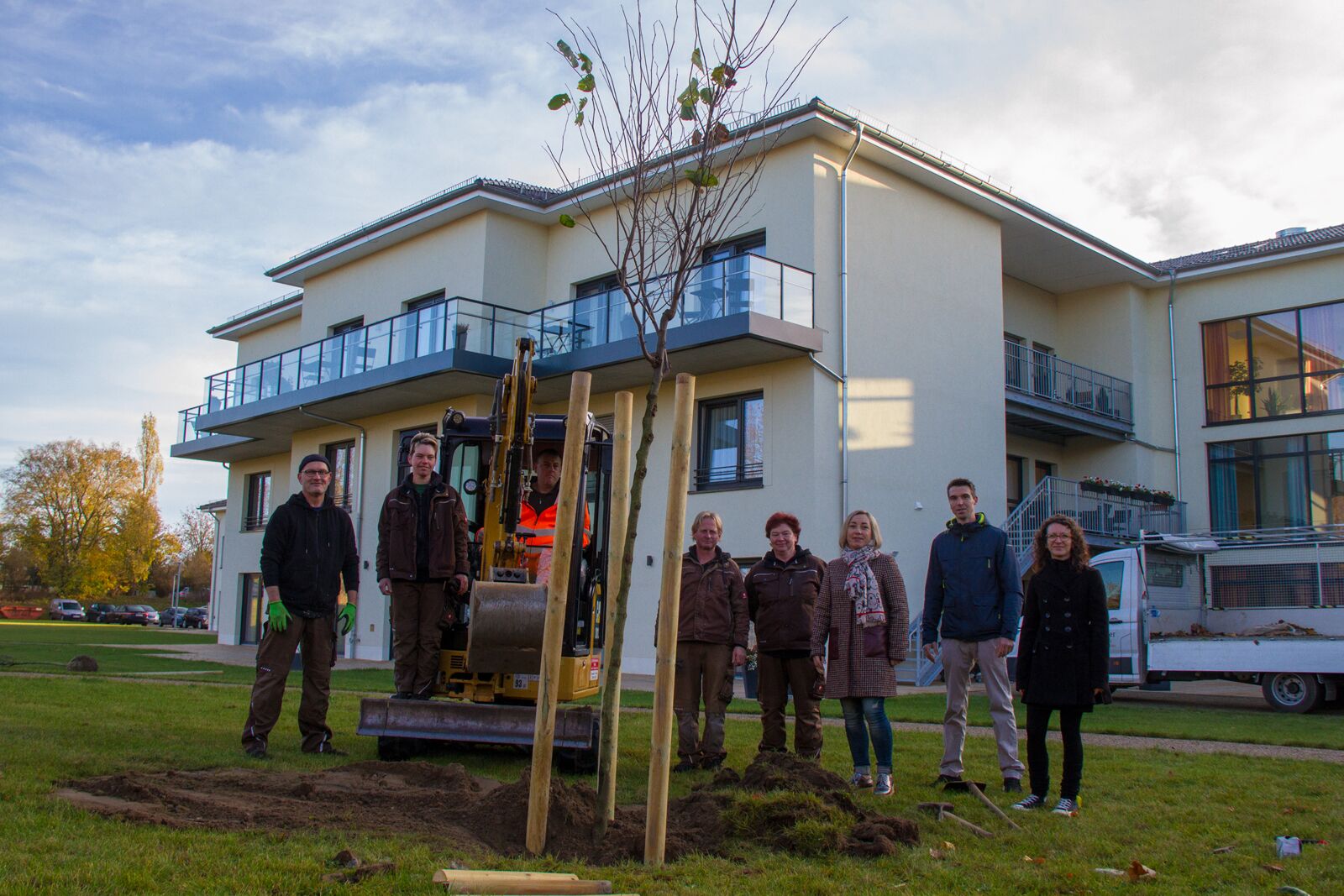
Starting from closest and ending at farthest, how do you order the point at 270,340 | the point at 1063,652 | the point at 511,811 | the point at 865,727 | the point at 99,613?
the point at 511,811 → the point at 1063,652 → the point at 865,727 → the point at 270,340 → the point at 99,613

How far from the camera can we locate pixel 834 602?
7.21 m

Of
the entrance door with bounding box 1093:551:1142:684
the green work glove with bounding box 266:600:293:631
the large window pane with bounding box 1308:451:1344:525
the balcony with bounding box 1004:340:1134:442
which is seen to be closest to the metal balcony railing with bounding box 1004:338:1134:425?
the balcony with bounding box 1004:340:1134:442

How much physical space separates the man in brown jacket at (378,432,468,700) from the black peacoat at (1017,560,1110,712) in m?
4.02

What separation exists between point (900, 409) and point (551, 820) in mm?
15498

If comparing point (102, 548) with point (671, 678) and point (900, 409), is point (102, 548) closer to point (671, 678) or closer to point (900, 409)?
point (900, 409)

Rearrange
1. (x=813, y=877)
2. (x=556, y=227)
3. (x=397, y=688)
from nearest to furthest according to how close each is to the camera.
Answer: (x=813, y=877) → (x=397, y=688) → (x=556, y=227)

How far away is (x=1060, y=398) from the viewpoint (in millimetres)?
24109

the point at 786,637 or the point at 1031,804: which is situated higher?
the point at 786,637

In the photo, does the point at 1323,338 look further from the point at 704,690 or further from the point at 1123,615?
the point at 704,690

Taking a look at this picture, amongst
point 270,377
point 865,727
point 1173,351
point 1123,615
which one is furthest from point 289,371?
point 865,727

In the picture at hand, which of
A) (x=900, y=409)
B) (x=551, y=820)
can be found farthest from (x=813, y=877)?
(x=900, y=409)

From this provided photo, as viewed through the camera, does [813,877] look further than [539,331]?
No

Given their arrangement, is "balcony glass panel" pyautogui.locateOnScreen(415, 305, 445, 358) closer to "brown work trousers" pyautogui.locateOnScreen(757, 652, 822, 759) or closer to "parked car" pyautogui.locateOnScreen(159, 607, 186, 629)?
"brown work trousers" pyautogui.locateOnScreen(757, 652, 822, 759)

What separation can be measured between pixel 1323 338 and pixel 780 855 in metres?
23.8
